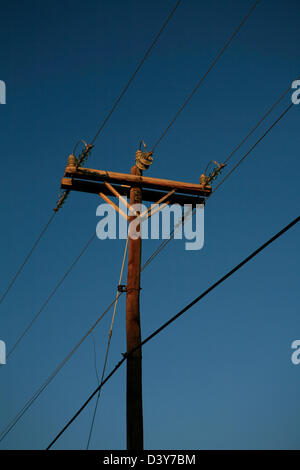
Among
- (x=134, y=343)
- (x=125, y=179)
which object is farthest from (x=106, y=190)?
(x=134, y=343)

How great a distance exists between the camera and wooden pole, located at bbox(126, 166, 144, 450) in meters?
7.22

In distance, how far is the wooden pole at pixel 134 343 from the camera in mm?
7223

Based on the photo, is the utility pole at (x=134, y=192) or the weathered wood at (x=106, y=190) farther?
the weathered wood at (x=106, y=190)

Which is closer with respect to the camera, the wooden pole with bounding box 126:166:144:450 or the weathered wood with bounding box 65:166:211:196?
the wooden pole with bounding box 126:166:144:450

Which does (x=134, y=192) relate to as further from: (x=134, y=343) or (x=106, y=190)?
(x=134, y=343)

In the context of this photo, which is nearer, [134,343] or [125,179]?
[134,343]

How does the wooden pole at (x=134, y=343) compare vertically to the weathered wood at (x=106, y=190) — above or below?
below

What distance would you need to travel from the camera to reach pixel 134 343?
786cm

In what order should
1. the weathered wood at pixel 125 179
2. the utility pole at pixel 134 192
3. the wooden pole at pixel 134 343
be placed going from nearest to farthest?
the wooden pole at pixel 134 343, the utility pole at pixel 134 192, the weathered wood at pixel 125 179

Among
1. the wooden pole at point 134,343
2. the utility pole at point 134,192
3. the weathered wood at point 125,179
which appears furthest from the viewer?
the weathered wood at point 125,179

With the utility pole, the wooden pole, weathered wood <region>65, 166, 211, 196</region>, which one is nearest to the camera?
the wooden pole
